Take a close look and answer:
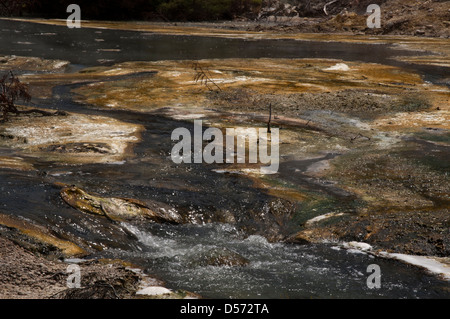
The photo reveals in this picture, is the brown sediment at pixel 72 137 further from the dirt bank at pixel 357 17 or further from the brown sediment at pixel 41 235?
the dirt bank at pixel 357 17

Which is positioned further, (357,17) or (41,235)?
(357,17)

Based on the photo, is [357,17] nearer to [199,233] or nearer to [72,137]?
[72,137]

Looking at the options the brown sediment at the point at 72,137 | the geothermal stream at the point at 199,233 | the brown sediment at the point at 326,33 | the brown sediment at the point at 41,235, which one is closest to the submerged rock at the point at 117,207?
the geothermal stream at the point at 199,233

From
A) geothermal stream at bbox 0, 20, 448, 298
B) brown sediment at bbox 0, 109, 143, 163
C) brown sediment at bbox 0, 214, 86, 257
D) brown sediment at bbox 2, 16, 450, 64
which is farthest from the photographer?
brown sediment at bbox 2, 16, 450, 64

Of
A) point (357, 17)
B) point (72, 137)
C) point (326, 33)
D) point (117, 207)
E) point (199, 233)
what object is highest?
point (357, 17)

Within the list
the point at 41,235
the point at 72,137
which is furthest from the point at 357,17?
the point at 41,235

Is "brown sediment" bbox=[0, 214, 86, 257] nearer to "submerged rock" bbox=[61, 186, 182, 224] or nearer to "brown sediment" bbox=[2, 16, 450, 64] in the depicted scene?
"submerged rock" bbox=[61, 186, 182, 224]

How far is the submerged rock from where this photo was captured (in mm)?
7133

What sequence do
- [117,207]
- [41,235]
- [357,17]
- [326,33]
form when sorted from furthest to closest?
1. [357,17]
2. [326,33]
3. [117,207]
4. [41,235]

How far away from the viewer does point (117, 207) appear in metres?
7.34

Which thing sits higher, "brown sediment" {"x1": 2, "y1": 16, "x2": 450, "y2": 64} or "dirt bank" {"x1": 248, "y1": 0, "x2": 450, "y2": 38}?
"dirt bank" {"x1": 248, "y1": 0, "x2": 450, "y2": 38}

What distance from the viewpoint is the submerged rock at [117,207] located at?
23.4ft

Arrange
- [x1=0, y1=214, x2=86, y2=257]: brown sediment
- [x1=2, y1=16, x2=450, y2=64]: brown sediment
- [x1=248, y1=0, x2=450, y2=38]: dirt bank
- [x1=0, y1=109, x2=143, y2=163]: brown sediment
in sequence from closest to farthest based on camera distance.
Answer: [x1=0, y1=214, x2=86, y2=257]: brown sediment < [x1=0, y1=109, x2=143, y2=163]: brown sediment < [x1=2, y1=16, x2=450, y2=64]: brown sediment < [x1=248, y1=0, x2=450, y2=38]: dirt bank

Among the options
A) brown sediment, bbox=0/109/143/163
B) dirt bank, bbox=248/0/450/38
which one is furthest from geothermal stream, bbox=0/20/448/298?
dirt bank, bbox=248/0/450/38
